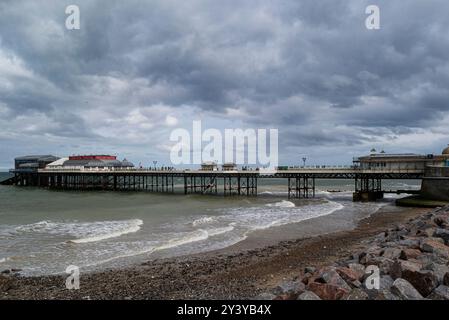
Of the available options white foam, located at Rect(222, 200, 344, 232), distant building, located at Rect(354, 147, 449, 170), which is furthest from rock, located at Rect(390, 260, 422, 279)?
distant building, located at Rect(354, 147, 449, 170)

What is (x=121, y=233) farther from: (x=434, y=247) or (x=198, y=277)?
(x=434, y=247)

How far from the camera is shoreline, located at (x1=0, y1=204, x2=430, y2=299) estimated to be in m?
10.1

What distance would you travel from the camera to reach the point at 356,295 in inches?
277

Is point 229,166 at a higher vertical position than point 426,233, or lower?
higher

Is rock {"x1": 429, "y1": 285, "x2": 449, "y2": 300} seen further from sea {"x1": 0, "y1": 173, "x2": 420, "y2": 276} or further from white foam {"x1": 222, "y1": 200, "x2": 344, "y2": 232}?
white foam {"x1": 222, "y1": 200, "x2": 344, "y2": 232}

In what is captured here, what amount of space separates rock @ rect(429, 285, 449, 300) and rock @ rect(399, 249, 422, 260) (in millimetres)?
2601

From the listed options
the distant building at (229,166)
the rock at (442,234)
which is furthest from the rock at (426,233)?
the distant building at (229,166)

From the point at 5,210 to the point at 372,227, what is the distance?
3088 cm

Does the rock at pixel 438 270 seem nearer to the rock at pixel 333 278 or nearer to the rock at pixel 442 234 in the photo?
the rock at pixel 333 278

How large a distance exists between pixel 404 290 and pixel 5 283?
10.9 metres

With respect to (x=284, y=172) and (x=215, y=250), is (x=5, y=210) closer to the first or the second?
(x=215, y=250)

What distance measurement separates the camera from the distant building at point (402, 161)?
40.2 meters

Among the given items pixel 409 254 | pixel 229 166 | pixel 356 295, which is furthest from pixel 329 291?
pixel 229 166
